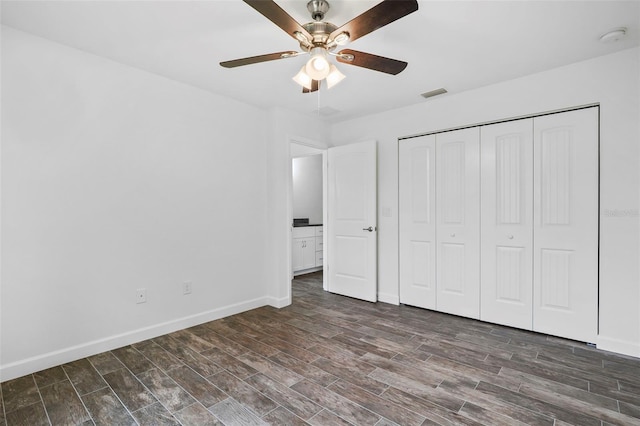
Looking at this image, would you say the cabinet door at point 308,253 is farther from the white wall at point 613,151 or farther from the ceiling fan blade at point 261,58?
the ceiling fan blade at point 261,58

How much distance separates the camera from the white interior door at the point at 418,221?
3650 millimetres

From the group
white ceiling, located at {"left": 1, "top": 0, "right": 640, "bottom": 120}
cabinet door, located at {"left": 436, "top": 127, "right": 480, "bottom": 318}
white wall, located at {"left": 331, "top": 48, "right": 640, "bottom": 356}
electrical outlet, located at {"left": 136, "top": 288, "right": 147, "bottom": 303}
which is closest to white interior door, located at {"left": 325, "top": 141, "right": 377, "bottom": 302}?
cabinet door, located at {"left": 436, "top": 127, "right": 480, "bottom": 318}

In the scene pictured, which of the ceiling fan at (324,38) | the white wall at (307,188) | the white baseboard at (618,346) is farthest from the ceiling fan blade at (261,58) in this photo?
the white wall at (307,188)

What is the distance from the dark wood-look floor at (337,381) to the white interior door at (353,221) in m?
1.11

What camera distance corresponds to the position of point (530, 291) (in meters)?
3.01

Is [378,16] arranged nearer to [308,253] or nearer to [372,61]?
[372,61]

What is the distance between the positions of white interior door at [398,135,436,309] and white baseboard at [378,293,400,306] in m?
0.07

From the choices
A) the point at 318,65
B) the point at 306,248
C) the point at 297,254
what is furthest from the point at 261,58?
the point at 306,248

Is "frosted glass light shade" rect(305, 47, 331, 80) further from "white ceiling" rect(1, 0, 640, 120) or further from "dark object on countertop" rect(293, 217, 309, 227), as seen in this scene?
"dark object on countertop" rect(293, 217, 309, 227)

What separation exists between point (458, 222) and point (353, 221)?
1321 millimetres

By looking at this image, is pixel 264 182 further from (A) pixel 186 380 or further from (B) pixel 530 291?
(B) pixel 530 291

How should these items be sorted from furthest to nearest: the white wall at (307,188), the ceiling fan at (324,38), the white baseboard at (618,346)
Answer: the white wall at (307,188) < the white baseboard at (618,346) < the ceiling fan at (324,38)

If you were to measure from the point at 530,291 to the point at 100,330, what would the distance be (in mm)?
3883

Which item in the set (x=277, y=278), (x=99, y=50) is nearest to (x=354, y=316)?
(x=277, y=278)
